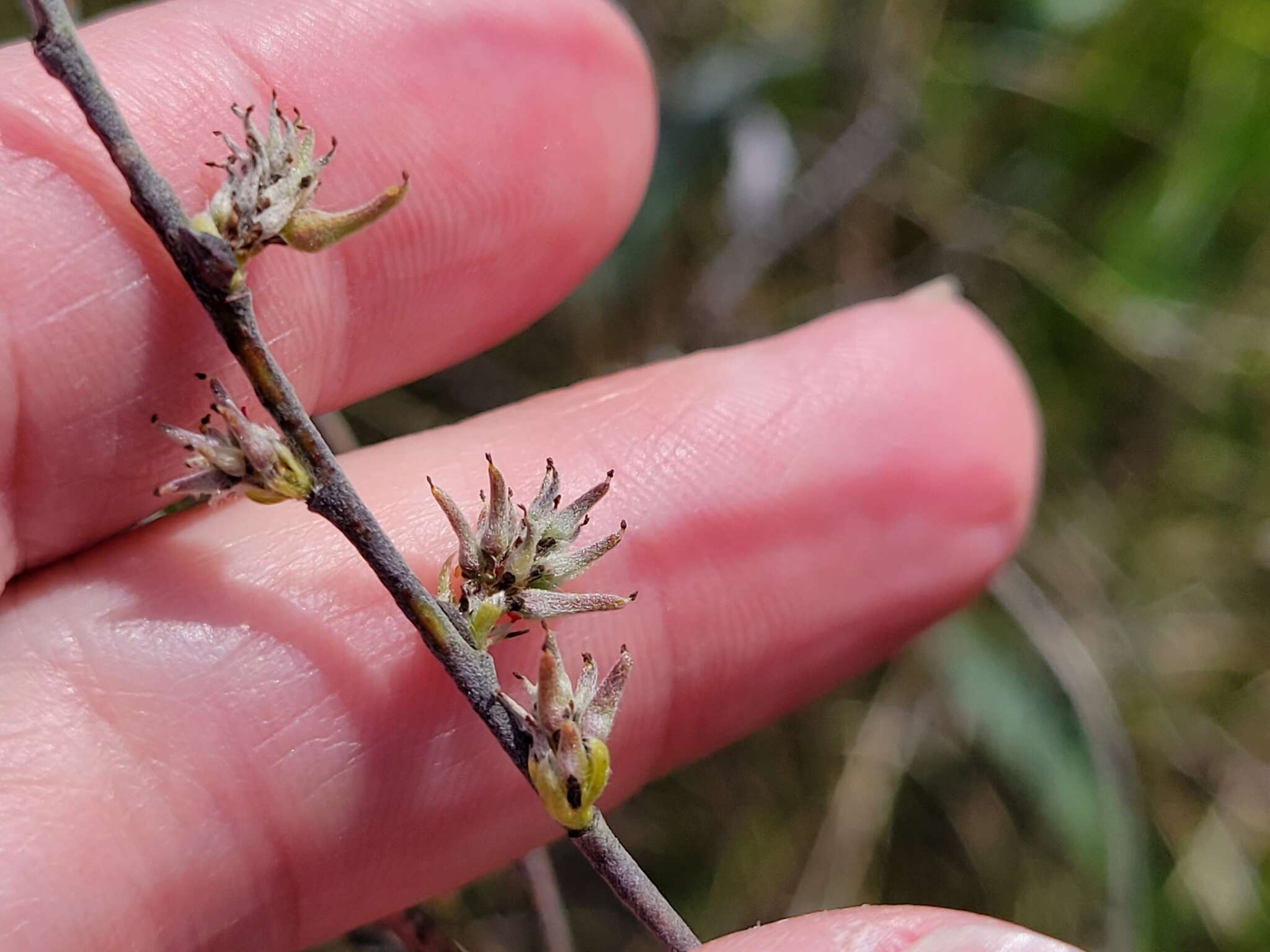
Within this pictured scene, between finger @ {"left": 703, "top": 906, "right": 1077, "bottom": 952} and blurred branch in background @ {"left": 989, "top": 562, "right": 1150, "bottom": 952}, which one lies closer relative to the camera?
finger @ {"left": 703, "top": 906, "right": 1077, "bottom": 952}

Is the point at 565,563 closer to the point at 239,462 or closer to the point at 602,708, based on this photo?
the point at 602,708

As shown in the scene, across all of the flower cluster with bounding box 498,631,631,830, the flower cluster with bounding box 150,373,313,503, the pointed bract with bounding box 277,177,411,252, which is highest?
the pointed bract with bounding box 277,177,411,252

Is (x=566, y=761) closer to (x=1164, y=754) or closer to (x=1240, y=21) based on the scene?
(x=1164, y=754)

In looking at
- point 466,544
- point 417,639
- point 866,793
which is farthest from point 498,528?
point 866,793

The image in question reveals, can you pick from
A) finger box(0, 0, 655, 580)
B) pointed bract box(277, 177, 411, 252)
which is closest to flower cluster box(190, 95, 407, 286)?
pointed bract box(277, 177, 411, 252)

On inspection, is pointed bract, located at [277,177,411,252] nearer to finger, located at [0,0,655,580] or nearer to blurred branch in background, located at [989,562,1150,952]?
finger, located at [0,0,655,580]

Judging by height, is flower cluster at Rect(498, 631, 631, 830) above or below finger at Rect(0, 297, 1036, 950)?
above
